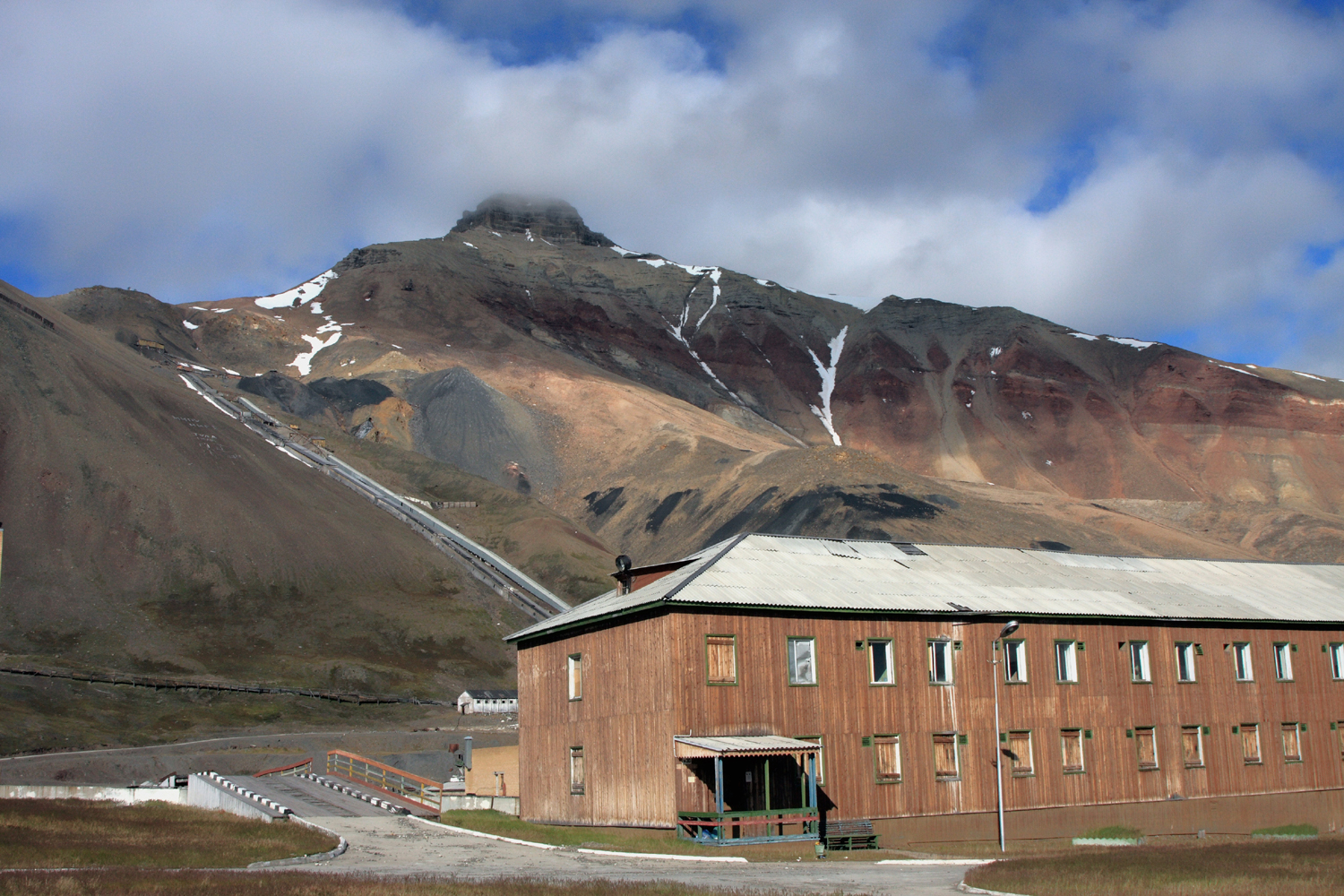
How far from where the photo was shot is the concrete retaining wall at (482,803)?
36.0m

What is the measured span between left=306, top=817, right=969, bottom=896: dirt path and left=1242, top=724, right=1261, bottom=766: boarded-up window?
17490 mm

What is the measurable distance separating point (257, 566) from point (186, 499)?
716cm

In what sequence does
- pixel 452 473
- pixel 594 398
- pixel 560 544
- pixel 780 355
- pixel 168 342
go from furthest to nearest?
pixel 780 355 → pixel 168 342 → pixel 594 398 → pixel 452 473 → pixel 560 544

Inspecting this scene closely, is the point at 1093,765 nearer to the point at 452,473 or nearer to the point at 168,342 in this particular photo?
the point at 452,473

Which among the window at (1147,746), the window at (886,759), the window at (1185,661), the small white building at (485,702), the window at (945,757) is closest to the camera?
the window at (886,759)

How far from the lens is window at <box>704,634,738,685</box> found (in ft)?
92.6

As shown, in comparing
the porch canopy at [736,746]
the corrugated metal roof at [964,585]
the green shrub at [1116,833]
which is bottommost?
the green shrub at [1116,833]

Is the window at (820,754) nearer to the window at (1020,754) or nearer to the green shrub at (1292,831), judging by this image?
the window at (1020,754)

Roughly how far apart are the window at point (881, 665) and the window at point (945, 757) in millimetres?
1976

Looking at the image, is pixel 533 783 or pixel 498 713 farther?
pixel 498 713

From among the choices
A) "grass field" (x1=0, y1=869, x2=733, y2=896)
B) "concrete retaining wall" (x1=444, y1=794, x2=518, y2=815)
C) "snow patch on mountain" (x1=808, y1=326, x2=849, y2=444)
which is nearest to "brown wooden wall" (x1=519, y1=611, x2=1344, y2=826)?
"concrete retaining wall" (x1=444, y1=794, x2=518, y2=815)

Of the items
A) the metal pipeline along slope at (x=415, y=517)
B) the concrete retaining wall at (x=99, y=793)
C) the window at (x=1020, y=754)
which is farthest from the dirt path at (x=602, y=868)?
the metal pipeline along slope at (x=415, y=517)

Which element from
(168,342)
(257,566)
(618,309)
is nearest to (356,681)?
(257,566)

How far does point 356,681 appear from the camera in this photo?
215 ft
